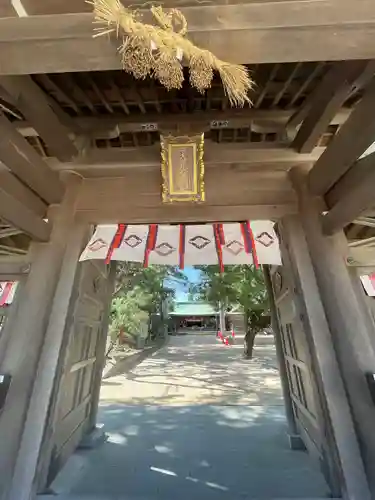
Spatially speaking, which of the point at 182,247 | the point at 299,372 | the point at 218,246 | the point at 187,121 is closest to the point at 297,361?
the point at 299,372

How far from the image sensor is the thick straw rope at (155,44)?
58.8 inches

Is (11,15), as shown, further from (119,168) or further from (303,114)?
(303,114)

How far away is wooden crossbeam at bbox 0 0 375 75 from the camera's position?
1487mm

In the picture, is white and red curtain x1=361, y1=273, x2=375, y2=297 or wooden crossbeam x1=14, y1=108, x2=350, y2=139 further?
wooden crossbeam x1=14, y1=108, x2=350, y2=139

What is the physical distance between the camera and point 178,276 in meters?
18.7

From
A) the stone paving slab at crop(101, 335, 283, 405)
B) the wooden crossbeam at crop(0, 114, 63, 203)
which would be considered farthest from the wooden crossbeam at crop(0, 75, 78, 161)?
the stone paving slab at crop(101, 335, 283, 405)

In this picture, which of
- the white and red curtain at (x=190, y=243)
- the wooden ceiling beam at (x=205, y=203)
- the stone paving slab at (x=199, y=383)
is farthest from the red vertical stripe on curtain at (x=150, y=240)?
the stone paving slab at (x=199, y=383)

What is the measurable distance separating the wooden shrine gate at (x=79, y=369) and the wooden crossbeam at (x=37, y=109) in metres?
1.14

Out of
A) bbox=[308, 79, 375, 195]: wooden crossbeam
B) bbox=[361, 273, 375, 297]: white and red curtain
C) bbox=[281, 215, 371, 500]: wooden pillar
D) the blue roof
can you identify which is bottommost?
bbox=[281, 215, 371, 500]: wooden pillar

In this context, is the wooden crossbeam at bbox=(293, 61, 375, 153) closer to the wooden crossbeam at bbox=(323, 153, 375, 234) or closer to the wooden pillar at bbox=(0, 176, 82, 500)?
the wooden crossbeam at bbox=(323, 153, 375, 234)

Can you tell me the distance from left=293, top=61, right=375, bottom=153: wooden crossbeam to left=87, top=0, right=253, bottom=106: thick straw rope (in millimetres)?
1247

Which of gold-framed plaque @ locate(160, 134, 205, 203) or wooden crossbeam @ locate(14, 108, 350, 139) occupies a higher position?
wooden crossbeam @ locate(14, 108, 350, 139)

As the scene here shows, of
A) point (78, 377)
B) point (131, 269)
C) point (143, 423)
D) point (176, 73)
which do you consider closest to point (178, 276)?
point (131, 269)

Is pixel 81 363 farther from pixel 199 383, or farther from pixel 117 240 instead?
pixel 199 383
